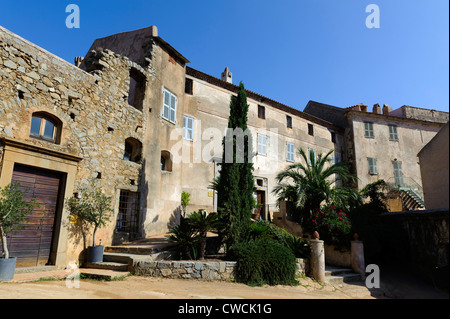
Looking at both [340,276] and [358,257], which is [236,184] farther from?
[358,257]

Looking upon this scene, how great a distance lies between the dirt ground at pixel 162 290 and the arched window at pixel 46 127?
3.93 metres

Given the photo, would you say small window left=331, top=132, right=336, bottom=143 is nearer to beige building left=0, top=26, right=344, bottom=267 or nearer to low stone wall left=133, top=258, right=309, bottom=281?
beige building left=0, top=26, right=344, bottom=267

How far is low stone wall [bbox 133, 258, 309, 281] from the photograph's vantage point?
287 inches

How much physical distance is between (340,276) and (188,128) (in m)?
9.86

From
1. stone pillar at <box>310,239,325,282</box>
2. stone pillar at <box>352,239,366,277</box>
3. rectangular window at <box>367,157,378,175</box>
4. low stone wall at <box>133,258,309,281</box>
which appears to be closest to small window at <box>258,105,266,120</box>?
rectangular window at <box>367,157,378,175</box>

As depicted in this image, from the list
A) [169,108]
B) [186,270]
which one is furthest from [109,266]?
[169,108]

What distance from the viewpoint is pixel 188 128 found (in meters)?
15.0

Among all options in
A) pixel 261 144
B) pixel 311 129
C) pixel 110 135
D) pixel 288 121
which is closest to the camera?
pixel 110 135

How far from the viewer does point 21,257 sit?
704cm

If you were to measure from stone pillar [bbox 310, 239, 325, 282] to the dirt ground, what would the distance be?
0.38m

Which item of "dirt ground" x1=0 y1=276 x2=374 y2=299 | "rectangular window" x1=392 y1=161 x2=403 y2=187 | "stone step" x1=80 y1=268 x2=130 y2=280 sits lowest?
"dirt ground" x1=0 y1=276 x2=374 y2=299

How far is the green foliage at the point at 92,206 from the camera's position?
8234 millimetres

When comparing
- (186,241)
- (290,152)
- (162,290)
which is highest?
(290,152)

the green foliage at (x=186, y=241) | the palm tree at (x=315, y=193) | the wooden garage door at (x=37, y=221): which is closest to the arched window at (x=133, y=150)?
the wooden garage door at (x=37, y=221)
